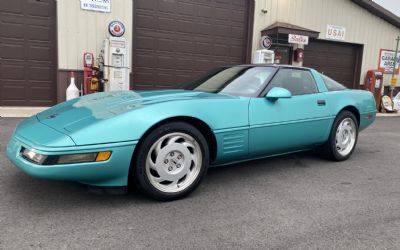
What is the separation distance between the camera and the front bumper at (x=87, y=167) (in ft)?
7.82

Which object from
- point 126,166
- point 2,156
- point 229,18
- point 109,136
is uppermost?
point 229,18

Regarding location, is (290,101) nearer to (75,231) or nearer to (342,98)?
(342,98)

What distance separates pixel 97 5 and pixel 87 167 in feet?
23.7

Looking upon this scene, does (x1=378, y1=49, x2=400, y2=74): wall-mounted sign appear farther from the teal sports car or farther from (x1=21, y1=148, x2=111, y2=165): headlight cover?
(x1=21, y1=148, x2=111, y2=165): headlight cover

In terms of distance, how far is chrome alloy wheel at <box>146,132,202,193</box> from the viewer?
2773 mm

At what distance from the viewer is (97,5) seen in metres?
8.62

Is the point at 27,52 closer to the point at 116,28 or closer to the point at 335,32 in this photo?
the point at 116,28

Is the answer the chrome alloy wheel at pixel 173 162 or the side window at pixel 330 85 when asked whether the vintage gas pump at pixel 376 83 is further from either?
the chrome alloy wheel at pixel 173 162

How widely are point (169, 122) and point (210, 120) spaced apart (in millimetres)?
404

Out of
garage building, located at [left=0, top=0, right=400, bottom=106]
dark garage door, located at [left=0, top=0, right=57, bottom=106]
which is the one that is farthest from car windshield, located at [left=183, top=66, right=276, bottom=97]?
dark garage door, located at [left=0, top=0, right=57, bottom=106]

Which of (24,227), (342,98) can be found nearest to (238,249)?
(24,227)

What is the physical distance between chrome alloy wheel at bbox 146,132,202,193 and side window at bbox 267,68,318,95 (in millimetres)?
1218

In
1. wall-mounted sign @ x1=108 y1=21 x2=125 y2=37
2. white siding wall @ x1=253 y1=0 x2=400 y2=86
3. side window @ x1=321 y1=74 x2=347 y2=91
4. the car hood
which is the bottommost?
the car hood

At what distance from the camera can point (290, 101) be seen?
3.74 meters
